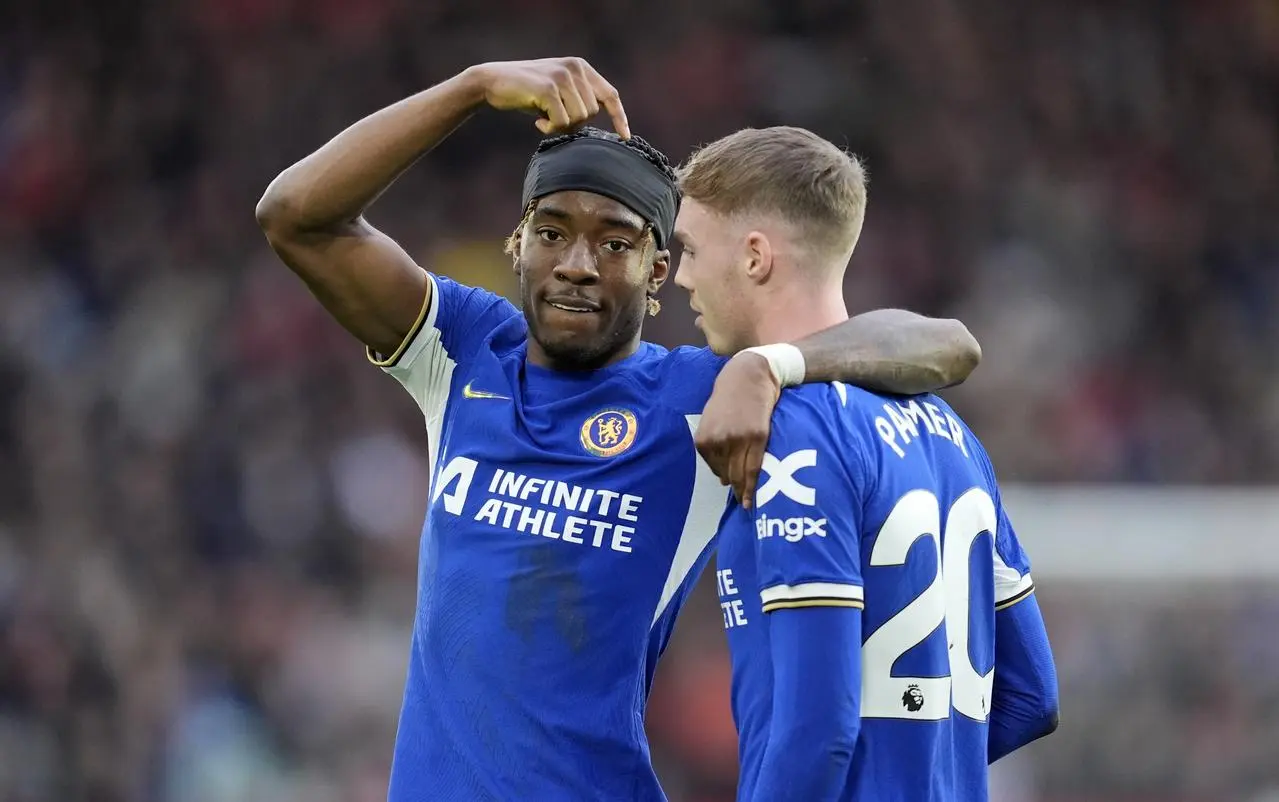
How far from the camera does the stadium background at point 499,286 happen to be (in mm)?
8859

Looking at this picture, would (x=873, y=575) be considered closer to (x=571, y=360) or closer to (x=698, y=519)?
(x=698, y=519)

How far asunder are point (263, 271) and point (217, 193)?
2.25 ft

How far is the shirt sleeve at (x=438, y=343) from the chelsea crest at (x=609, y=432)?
369 millimetres

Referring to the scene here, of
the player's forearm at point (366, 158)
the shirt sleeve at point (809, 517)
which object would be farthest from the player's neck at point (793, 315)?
the player's forearm at point (366, 158)

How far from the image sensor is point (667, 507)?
352cm

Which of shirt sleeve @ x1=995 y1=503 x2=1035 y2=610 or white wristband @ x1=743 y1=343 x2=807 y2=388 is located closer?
white wristband @ x1=743 y1=343 x2=807 y2=388

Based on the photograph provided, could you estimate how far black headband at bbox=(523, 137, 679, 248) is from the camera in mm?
3545

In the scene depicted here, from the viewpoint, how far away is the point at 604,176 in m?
3.55

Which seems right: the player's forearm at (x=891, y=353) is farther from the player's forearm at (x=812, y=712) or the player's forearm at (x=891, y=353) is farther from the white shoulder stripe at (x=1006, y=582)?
the player's forearm at (x=812, y=712)

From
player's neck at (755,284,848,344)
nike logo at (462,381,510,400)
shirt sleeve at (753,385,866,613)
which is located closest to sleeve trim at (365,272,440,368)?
nike logo at (462,381,510,400)

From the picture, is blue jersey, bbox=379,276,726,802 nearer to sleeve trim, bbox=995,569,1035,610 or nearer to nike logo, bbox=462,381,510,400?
nike logo, bbox=462,381,510,400

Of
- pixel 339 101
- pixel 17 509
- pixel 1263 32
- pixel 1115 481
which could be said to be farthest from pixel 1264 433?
pixel 17 509

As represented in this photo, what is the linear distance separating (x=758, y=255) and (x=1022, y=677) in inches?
41.0

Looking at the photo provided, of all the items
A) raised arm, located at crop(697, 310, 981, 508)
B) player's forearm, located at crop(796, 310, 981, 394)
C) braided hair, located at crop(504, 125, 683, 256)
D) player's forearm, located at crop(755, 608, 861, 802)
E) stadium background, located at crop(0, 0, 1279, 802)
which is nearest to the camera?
player's forearm, located at crop(755, 608, 861, 802)
